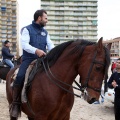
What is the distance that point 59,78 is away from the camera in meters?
4.43

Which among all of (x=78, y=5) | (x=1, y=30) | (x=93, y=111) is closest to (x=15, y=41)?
(x=1, y=30)

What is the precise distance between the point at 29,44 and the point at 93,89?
163cm

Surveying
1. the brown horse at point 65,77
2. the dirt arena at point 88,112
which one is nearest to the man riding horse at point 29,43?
the brown horse at point 65,77

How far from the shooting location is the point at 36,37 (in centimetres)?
Result: 495

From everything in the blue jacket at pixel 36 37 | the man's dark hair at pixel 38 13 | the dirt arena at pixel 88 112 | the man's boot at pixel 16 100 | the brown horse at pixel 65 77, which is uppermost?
the man's dark hair at pixel 38 13

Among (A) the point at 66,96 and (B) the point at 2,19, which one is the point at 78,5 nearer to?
(B) the point at 2,19

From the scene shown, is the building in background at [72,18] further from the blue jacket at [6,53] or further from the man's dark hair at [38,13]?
the man's dark hair at [38,13]

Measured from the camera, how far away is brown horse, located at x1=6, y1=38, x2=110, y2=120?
391cm

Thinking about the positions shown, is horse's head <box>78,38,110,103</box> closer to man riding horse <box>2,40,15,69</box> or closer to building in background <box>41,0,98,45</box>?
man riding horse <box>2,40,15,69</box>

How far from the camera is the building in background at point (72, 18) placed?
117 meters

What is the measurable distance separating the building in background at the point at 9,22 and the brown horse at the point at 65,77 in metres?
119

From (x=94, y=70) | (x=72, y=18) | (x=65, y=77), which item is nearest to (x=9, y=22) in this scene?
(x=72, y=18)

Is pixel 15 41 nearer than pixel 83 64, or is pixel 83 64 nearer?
pixel 83 64

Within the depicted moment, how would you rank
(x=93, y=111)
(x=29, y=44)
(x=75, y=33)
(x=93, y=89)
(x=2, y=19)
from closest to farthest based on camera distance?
1. (x=93, y=89)
2. (x=29, y=44)
3. (x=93, y=111)
4. (x=75, y=33)
5. (x=2, y=19)
